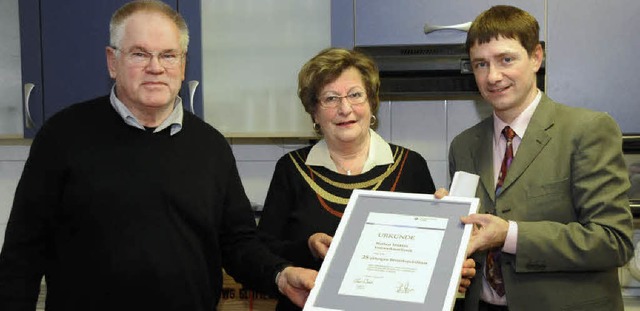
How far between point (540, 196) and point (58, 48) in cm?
165

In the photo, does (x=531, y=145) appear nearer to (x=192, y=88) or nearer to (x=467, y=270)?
(x=467, y=270)

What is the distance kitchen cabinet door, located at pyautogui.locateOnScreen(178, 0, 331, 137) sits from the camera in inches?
91.1

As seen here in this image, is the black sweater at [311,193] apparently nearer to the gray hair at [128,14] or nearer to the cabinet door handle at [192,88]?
the gray hair at [128,14]

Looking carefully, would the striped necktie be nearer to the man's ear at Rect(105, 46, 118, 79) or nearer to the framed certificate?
the framed certificate

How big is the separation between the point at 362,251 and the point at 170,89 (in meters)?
0.54

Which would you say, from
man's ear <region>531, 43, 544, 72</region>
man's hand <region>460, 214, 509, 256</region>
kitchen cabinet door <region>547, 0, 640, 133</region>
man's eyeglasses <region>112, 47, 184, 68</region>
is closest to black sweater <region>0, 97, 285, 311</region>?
man's eyeglasses <region>112, 47, 184, 68</region>

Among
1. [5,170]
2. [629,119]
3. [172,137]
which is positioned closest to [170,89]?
[172,137]

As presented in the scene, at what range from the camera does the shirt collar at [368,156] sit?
5.75 ft

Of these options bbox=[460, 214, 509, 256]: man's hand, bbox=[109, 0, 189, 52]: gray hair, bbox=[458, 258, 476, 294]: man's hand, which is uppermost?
bbox=[109, 0, 189, 52]: gray hair

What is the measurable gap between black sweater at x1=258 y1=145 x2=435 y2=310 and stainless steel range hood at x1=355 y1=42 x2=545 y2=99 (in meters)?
0.46

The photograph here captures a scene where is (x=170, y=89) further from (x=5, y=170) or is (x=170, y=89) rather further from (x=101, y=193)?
(x=5, y=170)

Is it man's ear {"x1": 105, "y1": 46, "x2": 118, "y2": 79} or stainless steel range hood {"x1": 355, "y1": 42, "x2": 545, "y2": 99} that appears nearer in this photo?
man's ear {"x1": 105, "y1": 46, "x2": 118, "y2": 79}

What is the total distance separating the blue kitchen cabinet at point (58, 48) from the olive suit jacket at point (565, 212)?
1171mm

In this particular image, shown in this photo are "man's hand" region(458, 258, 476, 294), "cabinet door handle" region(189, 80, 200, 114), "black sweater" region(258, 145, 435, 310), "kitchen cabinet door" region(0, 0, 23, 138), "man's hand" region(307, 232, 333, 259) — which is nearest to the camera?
"man's hand" region(458, 258, 476, 294)
